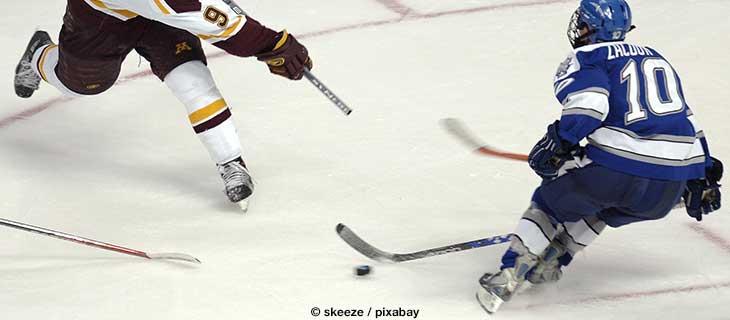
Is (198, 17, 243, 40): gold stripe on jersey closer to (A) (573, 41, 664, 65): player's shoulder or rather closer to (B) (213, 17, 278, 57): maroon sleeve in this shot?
(B) (213, 17, 278, 57): maroon sleeve

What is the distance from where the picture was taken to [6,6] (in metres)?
4.77

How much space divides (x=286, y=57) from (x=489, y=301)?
2.56 feet

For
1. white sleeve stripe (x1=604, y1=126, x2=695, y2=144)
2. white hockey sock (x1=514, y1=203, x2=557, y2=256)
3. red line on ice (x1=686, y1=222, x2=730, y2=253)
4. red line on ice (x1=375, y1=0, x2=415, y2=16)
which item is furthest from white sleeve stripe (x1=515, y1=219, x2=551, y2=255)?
red line on ice (x1=375, y1=0, x2=415, y2=16)

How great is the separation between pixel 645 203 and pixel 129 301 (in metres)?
1.14

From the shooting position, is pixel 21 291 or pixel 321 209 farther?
pixel 321 209

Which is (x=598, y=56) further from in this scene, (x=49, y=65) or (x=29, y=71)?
(x=29, y=71)

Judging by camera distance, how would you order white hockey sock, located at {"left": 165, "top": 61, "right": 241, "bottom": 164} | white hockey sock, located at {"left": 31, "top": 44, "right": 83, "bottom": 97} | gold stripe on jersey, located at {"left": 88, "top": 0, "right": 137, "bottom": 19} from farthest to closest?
1. white hockey sock, located at {"left": 31, "top": 44, "right": 83, "bottom": 97}
2. white hockey sock, located at {"left": 165, "top": 61, "right": 241, "bottom": 164}
3. gold stripe on jersey, located at {"left": 88, "top": 0, "right": 137, "bottom": 19}

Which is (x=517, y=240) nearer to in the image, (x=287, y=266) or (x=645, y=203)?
(x=645, y=203)

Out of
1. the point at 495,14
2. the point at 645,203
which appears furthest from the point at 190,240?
the point at 495,14

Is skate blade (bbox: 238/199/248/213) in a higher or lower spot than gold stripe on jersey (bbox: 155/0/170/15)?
lower

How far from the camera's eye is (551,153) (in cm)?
259

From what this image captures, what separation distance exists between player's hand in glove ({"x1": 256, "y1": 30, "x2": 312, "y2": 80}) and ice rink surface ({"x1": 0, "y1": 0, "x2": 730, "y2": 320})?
38cm

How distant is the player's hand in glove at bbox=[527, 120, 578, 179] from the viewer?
258 centimetres

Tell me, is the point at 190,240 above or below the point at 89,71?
Result: below
